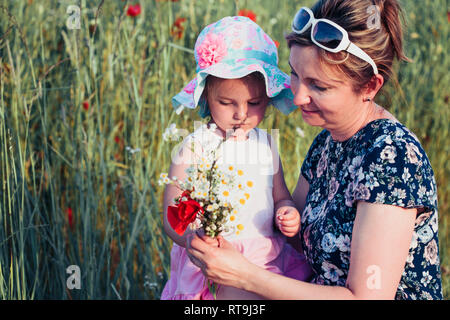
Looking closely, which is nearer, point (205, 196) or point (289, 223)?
point (205, 196)

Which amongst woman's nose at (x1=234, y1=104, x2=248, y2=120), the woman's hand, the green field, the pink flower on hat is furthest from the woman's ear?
the woman's hand

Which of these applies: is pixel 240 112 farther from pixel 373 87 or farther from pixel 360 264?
pixel 360 264

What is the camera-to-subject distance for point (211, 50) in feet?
6.96

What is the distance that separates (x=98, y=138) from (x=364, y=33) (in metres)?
1.72

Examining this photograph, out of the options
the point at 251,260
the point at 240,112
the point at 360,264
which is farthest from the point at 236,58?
the point at 360,264

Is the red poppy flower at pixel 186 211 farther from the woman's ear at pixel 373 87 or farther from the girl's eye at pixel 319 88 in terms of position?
the woman's ear at pixel 373 87

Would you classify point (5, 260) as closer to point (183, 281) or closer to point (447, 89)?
point (183, 281)

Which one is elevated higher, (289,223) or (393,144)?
(393,144)

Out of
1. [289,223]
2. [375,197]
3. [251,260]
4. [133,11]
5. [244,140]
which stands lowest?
[251,260]

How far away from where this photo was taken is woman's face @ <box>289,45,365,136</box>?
183cm

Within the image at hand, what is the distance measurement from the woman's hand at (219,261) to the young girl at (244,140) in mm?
221

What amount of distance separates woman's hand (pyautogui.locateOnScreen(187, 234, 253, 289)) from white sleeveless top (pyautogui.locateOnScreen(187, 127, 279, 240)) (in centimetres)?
29

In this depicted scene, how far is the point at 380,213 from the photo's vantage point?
171 cm
